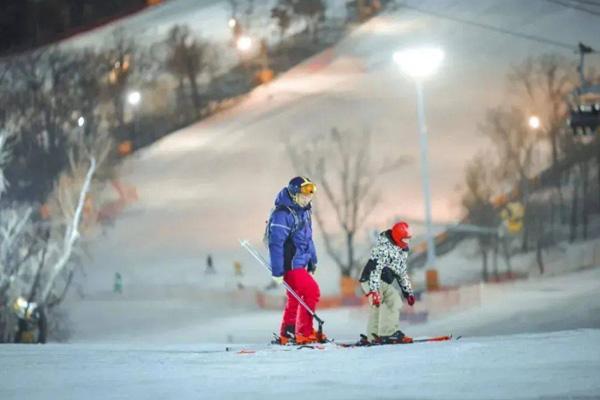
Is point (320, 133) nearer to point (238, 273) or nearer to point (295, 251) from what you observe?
point (238, 273)

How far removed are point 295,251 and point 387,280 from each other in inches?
37.0

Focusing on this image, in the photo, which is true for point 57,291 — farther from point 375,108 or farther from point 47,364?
point 47,364

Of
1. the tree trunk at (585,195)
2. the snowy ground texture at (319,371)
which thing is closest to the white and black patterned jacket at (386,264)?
the snowy ground texture at (319,371)

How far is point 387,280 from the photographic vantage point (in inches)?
344

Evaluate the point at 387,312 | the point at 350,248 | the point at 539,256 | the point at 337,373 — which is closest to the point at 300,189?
the point at 387,312

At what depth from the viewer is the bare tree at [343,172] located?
3488cm

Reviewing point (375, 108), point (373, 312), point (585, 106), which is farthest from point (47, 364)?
point (375, 108)

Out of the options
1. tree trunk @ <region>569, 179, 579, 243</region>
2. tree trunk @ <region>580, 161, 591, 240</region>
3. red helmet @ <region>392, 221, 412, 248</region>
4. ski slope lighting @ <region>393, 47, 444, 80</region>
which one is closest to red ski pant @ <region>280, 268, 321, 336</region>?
red helmet @ <region>392, 221, 412, 248</region>

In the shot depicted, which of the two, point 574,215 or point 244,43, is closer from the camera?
point 574,215

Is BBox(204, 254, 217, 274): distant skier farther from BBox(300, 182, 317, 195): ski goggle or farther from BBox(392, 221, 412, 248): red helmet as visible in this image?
BBox(392, 221, 412, 248): red helmet

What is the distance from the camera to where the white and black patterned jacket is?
28.5ft

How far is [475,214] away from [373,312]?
25101mm

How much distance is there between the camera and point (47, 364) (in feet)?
25.6

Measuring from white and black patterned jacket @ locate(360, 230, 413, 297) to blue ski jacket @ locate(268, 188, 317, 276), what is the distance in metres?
0.77
